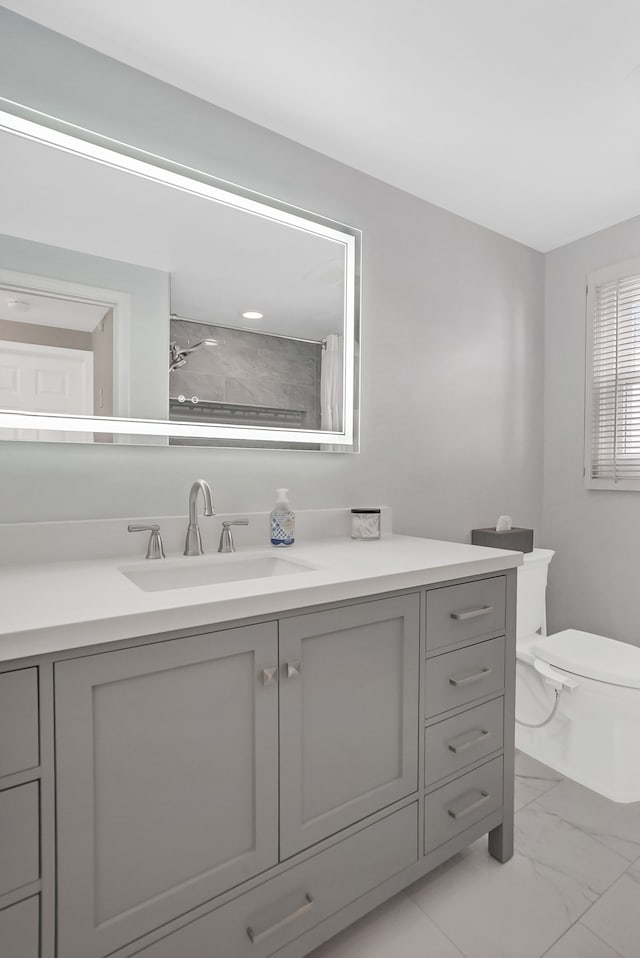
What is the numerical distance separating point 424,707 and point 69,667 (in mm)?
850

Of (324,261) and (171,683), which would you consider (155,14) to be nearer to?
(324,261)

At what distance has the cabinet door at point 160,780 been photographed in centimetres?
81

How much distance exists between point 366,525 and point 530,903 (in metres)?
1.11

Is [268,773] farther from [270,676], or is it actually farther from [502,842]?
[502,842]

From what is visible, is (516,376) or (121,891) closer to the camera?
(121,891)

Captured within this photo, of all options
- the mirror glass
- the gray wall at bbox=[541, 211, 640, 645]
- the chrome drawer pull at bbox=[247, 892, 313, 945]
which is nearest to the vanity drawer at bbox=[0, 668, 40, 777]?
the chrome drawer pull at bbox=[247, 892, 313, 945]

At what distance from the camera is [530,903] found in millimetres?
1310

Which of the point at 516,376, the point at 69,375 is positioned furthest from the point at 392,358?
the point at 69,375

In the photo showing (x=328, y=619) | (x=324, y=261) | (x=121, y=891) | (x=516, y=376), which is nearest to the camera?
(x=121, y=891)

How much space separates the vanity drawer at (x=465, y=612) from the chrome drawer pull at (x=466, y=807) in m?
0.44

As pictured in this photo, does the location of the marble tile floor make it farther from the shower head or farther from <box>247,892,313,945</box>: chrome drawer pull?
the shower head

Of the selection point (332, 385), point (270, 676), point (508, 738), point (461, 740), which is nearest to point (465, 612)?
point (461, 740)

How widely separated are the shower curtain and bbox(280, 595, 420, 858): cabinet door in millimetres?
805

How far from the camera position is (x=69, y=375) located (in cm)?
134
